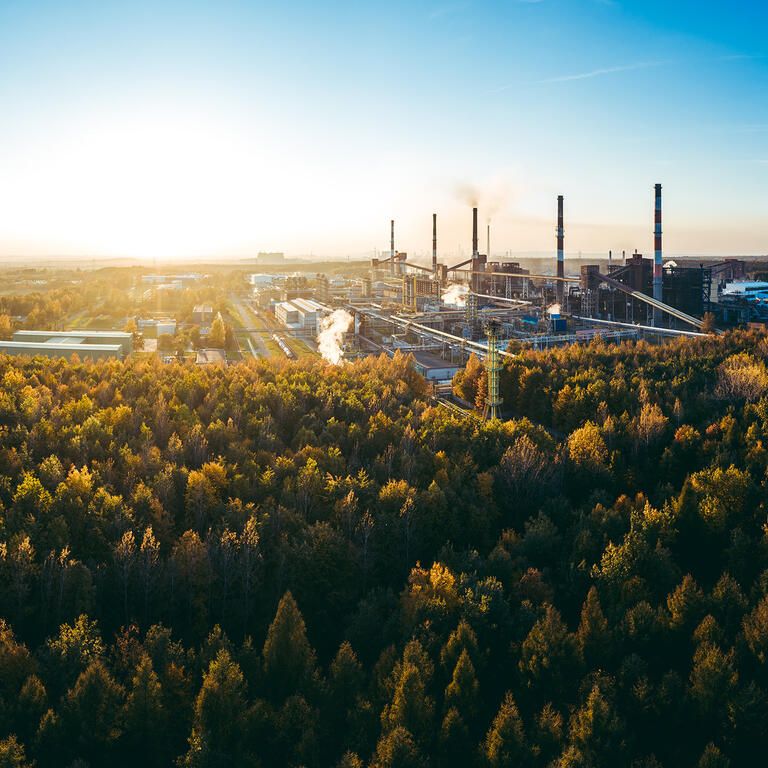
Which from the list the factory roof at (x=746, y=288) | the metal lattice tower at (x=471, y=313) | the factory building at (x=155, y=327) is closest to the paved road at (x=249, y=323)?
the factory building at (x=155, y=327)

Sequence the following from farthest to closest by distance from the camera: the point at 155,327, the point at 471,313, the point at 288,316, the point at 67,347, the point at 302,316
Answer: the point at 288,316, the point at 302,316, the point at 155,327, the point at 471,313, the point at 67,347

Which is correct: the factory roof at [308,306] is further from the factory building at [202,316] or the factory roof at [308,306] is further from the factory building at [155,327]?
the factory building at [155,327]

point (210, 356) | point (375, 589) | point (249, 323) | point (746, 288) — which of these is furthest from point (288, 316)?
point (375, 589)

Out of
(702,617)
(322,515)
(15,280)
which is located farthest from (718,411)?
(15,280)

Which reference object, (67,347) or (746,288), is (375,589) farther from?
(746,288)

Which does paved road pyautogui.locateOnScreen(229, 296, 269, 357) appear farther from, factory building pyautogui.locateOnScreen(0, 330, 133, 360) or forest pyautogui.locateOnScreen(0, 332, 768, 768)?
forest pyautogui.locateOnScreen(0, 332, 768, 768)

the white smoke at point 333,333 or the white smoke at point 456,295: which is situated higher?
the white smoke at point 456,295
